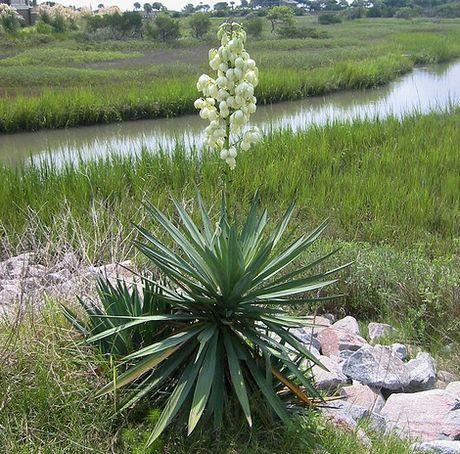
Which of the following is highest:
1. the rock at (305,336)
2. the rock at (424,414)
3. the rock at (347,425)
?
the rock at (347,425)

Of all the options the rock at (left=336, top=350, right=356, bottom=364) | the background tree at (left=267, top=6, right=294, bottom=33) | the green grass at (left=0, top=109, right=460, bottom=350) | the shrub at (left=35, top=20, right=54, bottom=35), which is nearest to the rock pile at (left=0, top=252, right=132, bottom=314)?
the green grass at (left=0, top=109, right=460, bottom=350)

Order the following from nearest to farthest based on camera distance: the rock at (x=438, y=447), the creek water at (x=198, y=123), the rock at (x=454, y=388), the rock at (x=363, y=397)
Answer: the rock at (x=438, y=447), the rock at (x=363, y=397), the rock at (x=454, y=388), the creek water at (x=198, y=123)

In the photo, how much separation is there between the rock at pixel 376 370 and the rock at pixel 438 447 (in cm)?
66

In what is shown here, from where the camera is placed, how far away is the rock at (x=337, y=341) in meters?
3.82

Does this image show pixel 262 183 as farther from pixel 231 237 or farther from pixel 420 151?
pixel 231 237

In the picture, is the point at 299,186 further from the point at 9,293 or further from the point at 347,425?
the point at 347,425

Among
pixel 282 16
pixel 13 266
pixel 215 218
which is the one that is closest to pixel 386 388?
pixel 215 218

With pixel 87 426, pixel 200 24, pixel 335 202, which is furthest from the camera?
pixel 200 24

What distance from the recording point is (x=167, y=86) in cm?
1528

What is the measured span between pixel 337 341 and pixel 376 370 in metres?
0.48

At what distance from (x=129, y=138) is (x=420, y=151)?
20.1 feet

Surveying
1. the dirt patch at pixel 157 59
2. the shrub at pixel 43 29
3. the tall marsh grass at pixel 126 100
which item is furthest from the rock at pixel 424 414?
the shrub at pixel 43 29

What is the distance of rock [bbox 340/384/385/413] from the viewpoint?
3.16 metres

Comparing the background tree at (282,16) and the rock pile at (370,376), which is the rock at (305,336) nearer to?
the rock pile at (370,376)
